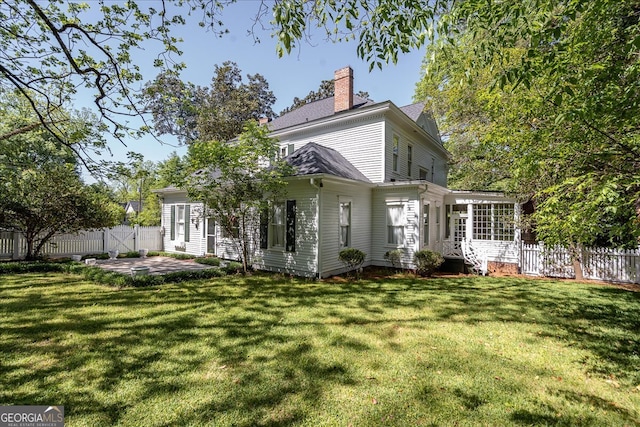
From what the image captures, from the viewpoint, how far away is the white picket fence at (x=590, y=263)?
947cm

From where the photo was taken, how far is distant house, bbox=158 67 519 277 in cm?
994

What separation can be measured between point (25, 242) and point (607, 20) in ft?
63.9

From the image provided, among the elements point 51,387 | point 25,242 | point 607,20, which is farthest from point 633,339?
point 25,242

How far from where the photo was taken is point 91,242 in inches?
557

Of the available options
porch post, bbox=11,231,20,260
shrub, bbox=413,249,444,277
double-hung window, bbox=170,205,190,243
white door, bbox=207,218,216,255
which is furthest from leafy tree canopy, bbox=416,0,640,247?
porch post, bbox=11,231,20,260

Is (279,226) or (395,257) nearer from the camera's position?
(279,226)

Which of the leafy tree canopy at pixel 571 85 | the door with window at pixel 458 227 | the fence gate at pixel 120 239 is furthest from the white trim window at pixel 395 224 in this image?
the fence gate at pixel 120 239

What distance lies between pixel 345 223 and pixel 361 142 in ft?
13.4

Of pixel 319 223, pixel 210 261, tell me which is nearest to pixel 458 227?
pixel 319 223

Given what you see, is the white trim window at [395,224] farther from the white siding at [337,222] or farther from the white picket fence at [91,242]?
the white picket fence at [91,242]

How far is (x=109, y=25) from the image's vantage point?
5910mm

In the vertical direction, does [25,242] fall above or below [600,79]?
below

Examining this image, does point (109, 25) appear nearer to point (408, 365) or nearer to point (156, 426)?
point (156, 426)

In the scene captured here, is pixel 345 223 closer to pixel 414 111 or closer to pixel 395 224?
pixel 395 224
